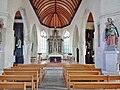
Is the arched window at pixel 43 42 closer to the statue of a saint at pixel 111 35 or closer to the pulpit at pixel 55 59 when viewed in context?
the pulpit at pixel 55 59

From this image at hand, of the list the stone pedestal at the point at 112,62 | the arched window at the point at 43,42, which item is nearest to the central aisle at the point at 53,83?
the stone pedestal at the point at 112,62

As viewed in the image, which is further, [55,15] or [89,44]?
[55,15]

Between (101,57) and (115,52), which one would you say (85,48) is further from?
(115,52)

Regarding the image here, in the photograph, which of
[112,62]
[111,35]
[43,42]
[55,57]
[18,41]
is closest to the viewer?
[111,35]

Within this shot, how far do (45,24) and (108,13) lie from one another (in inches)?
769

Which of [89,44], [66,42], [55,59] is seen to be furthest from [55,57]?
[89,44]

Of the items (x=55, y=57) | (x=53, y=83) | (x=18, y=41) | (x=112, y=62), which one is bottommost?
(x=53, y=83)

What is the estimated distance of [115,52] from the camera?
8.27 m

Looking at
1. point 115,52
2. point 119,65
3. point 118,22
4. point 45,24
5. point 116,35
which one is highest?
point 45,24

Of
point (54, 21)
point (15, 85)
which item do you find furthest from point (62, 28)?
point (15, 85)

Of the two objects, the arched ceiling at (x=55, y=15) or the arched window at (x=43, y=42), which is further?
the arched window at (x=43, y=42)

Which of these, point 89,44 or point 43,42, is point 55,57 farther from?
point 89,44

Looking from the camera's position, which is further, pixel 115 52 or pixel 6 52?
pixel 6 52

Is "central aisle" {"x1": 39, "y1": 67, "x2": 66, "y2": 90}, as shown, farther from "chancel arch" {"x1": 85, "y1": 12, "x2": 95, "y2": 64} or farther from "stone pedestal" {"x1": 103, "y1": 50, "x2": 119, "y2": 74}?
"chancel arch" {"x1": 85, "y1": 12, "x2": 95, "y2": 64}
